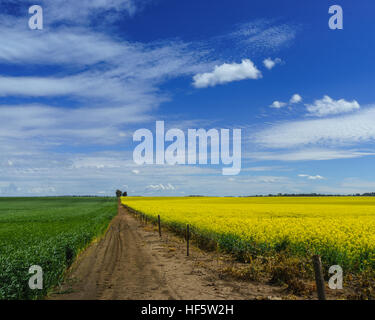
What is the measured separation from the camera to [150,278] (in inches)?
487

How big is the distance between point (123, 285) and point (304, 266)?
6.56 metres

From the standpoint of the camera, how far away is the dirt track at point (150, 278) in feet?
33.7

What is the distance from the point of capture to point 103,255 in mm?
17406

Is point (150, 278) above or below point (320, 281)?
below

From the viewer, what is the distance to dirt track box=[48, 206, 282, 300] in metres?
10.3

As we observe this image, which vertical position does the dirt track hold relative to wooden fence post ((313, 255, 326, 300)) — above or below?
below

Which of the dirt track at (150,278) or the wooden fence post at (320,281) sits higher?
the wooden fence post at (320,281)

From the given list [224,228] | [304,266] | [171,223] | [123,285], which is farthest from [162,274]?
[171,223]

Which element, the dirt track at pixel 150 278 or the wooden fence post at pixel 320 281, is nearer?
the wooden fence post at pixel 320 281

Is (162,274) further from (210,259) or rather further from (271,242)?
(271,242)

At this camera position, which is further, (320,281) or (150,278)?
(150,278)

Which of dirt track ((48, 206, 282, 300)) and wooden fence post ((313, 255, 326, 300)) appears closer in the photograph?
wooden fence post ((313, 255, 326, 300))

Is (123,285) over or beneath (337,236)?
beneath

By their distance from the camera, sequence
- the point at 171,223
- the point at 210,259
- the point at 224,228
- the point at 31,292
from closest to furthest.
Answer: the point at 31,292 < the point at 210,259 < the point at 224,228 < the point at 171,223
